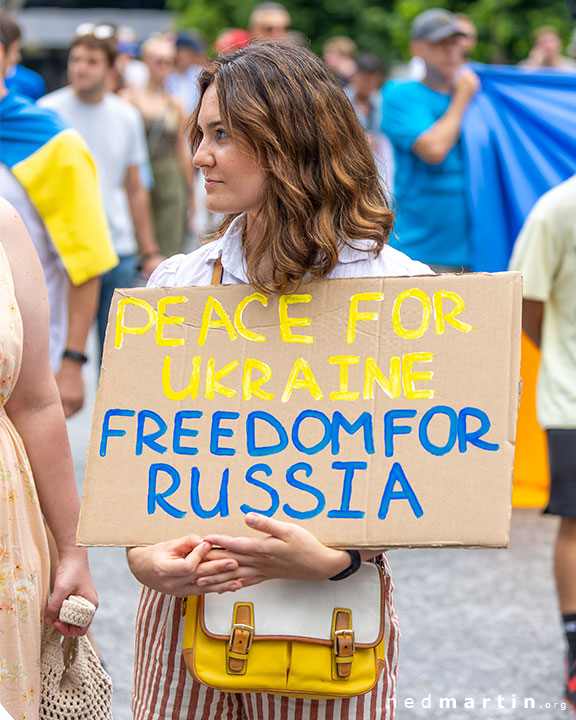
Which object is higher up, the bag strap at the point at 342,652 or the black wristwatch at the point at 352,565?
the black wristwatch at the point at 352,565

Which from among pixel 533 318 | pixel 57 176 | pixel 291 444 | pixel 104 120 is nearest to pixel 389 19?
pixel 104 120

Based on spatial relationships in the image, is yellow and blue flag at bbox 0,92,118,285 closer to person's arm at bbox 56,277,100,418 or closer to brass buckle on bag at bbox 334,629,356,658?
person's arm at bbox 56,277,100,418

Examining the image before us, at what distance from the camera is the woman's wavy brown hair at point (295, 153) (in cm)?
205

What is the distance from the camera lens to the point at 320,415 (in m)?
2.01

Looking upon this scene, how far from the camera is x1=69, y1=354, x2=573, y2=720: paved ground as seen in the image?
12.1 feet

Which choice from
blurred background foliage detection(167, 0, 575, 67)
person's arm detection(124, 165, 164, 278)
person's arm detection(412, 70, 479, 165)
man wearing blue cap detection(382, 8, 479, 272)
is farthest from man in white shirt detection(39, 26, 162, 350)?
blurred background foliage detection(167, 0, 575, 67)

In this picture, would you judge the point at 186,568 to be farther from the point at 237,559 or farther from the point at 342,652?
the point at 342,652

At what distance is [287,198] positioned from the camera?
2.07m

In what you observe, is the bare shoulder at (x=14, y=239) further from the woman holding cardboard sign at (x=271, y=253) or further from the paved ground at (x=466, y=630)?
the paved ground at (x=466, y=630)

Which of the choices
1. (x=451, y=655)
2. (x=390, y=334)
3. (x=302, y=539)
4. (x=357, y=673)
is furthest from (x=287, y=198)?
(x=451, y=655)

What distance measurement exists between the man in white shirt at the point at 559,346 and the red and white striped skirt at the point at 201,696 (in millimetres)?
1580

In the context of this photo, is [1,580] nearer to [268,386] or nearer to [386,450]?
[268,386]

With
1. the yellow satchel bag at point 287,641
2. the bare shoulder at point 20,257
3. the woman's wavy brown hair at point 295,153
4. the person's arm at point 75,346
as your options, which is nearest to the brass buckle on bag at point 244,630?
the yellow satchel bag at point 287,641

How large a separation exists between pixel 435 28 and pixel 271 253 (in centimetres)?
426
